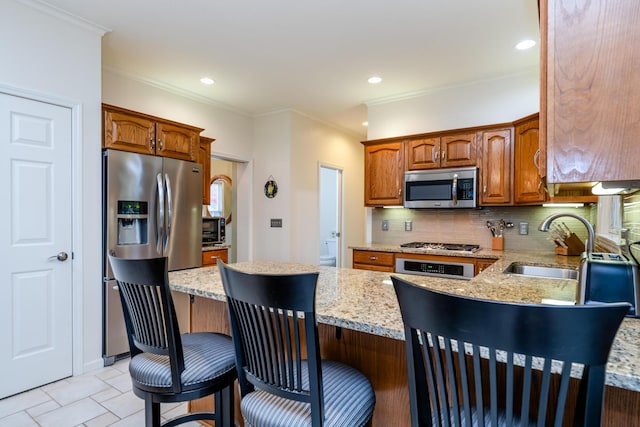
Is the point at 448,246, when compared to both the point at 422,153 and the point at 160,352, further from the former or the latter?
the point at 160,352

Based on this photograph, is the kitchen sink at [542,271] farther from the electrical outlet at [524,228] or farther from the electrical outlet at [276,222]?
the electrical outlet at [276,222]

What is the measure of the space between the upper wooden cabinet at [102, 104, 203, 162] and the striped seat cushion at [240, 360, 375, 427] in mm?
2621

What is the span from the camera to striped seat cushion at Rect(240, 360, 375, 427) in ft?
3.27

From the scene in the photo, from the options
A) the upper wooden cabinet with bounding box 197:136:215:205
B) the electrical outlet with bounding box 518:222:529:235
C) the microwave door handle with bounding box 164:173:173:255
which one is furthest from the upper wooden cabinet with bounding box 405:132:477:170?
the microwave door handle with bounding box 164:173:173:255

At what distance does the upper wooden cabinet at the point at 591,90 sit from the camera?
0.70m

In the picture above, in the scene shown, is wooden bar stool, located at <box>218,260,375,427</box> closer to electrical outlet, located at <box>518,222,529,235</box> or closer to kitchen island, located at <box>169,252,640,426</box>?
kitchen island, located at <box>169,252,640,426</box>

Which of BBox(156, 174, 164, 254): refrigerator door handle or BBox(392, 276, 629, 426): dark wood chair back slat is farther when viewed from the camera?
BBox(156, 174, 164, 254): refrigerator door handle

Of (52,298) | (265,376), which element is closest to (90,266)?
(52,298)

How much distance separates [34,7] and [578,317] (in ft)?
11.2

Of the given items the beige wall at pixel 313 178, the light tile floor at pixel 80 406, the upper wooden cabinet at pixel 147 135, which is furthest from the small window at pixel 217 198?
the light tile floor at pixel 80 406

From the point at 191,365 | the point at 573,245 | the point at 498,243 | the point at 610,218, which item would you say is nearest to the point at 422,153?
the point at 498,243

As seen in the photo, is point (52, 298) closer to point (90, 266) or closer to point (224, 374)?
point (90, 266)

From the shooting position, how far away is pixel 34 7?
7.81 ft

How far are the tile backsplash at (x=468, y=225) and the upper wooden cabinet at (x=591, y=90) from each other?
3.24 meters
